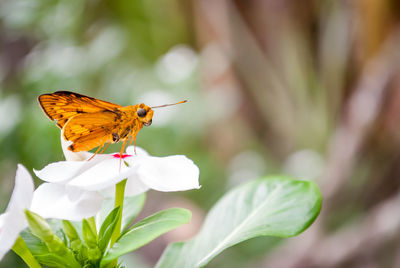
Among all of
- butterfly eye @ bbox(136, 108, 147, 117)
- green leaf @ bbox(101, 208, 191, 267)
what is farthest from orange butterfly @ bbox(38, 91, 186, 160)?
green leaf @ bbox(101, 208, 191, 267)

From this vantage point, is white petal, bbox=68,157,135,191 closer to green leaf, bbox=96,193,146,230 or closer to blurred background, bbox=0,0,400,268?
green leaf, bbox=96,193,146,230

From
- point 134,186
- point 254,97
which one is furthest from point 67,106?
point 254,97

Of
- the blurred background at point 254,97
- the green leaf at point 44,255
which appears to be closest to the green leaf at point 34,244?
the green leaf at point 44,255

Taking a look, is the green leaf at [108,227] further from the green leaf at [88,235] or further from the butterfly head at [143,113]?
the butterfly head at [143,113]

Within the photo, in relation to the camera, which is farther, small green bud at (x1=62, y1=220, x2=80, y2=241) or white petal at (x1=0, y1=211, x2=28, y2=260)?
small green bud at (x1=62, y1=220, x2=80, y2=241)

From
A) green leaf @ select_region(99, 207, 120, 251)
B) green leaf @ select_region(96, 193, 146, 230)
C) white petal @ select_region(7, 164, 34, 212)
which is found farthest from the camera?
green leaf @ select_region(96, 193, 146, 230)

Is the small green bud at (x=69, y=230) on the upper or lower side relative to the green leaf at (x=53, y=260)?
upper

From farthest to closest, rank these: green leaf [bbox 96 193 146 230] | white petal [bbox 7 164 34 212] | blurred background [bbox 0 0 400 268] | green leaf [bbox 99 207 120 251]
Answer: blurred background [bbox 0 0 400 268]
green leaf [bbox 96 193 146 230]
green leaf [bbox 99 207 120 251]
white petal [bbox 7 164 34 212]
